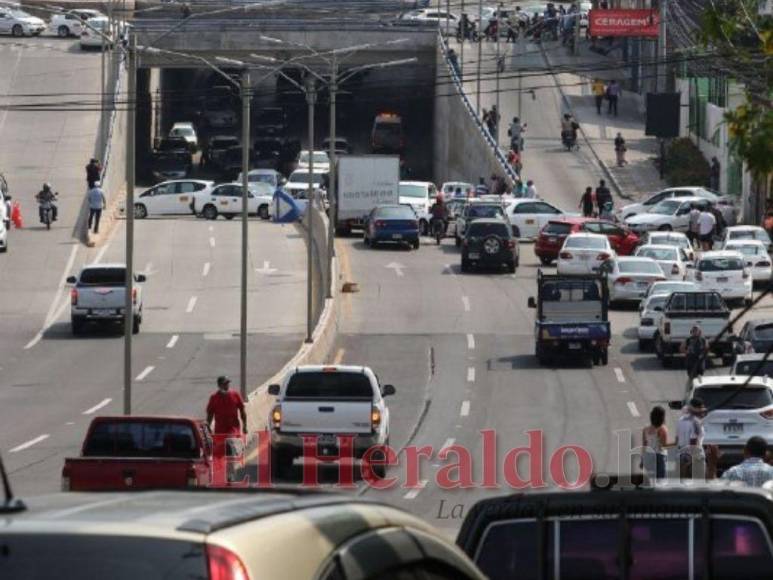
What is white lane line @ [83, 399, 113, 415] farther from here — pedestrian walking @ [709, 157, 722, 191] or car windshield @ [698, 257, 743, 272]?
pedestrian walking @ [709, 157, 722, 191]

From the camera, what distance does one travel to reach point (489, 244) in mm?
60062

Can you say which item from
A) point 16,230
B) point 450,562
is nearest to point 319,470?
point 450,562

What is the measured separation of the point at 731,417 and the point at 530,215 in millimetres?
39972

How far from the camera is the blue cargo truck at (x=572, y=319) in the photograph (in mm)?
45281

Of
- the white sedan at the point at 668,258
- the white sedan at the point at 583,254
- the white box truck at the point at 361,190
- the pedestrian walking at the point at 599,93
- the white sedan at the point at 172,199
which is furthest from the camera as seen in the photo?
the pedestrian walking at the point at 599,93

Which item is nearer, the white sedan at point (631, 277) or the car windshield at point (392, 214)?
the white sedan at point (631, 277)

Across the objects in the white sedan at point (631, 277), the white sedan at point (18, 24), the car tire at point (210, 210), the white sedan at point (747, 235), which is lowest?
the white sedan at point (631, 277)

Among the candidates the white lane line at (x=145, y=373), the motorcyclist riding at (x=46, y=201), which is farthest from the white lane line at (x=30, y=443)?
the motorcyclist riding at (x=46, y=201)

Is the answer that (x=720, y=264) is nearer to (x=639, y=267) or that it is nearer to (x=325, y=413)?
(x=639, y=267)

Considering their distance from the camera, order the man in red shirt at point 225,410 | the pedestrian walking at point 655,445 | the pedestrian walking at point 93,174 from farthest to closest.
→ the pedestrian walking at point 93,174, the man in red shirt at point 225,410, the pedestrian walking at point 655,445

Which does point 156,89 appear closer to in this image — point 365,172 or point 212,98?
point 212,98

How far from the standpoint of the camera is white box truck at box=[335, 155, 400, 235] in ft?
229

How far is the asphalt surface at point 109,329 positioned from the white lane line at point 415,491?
4714mm

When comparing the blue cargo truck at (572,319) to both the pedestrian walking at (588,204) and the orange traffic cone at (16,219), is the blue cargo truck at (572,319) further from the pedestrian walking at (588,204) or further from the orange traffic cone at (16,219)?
the pedestrian walking at (588,204)
